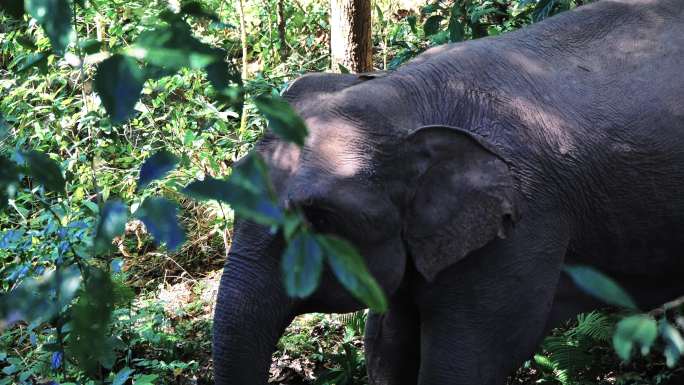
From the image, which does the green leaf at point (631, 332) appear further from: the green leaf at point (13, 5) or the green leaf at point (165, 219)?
the green leaf at point (13, 5)

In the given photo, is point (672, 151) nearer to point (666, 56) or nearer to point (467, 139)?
point (666, 56)

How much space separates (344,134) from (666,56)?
1539mm

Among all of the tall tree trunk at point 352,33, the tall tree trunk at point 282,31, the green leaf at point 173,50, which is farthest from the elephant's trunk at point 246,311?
the tall tree trunk at point 282,31

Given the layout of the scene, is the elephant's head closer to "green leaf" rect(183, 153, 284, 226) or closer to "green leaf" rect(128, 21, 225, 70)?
"green leaf" rect(128, 21, 225, 70)

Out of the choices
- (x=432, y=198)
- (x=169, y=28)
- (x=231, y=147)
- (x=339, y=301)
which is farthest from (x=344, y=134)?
(x=231, y=147)

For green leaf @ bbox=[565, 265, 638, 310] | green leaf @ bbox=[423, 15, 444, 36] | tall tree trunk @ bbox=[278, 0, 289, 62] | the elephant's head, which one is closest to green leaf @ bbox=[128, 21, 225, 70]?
green leaf @ bbox=[565, 265, 638, 310]

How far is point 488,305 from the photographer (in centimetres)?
356

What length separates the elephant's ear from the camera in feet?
11.1

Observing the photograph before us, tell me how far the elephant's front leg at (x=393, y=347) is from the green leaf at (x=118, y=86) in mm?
3103

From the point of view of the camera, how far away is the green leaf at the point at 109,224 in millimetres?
1125

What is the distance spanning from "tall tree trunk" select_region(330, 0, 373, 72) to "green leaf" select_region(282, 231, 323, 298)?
18.2 feet

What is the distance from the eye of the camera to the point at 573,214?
3789mm

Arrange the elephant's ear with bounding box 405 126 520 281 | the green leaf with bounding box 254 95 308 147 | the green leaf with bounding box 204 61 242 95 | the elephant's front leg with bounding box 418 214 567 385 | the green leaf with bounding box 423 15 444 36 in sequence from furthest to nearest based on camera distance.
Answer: the green leaf with bounding box 423 15 444 36 → the elephant's front leg with bounding box 418 214 567 385 → the elephant's ear with bounding box 405 126 520 281 → the green leaf with bounding box 204 61 242 95 → the green leaf with bounding box 254 95 308 147

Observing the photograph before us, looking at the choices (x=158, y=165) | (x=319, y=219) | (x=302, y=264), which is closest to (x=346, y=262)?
(x=302, y=264)
